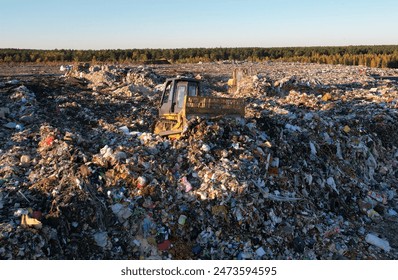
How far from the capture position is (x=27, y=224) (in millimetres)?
4770

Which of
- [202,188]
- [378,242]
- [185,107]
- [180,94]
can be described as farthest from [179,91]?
[378,242]

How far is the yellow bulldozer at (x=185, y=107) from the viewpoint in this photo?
294 inches

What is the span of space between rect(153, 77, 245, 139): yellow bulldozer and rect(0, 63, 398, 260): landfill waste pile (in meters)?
0.23

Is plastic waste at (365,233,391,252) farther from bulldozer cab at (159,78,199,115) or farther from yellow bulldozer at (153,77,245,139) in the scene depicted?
bulldozer cab at (159,78,199,115)

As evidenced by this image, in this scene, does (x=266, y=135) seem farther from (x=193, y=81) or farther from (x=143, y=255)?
(x=143, y=255)

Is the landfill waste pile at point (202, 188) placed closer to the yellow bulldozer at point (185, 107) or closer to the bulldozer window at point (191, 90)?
the yellow bulldozer at point (185, 107)

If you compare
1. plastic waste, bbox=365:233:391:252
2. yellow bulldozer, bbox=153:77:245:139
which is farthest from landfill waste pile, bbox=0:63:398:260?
yellow bulldozer, bbox=153:77:245:139

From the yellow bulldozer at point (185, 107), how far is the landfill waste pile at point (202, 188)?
23 cm

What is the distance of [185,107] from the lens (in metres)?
7.40

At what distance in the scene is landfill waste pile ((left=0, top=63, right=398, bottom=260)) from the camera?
5.12m

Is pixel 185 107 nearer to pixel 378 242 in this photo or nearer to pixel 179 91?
pixel 179 91

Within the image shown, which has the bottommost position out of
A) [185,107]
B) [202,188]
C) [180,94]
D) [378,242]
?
[378,242]

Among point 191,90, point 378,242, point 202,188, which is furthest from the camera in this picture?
point 191,90

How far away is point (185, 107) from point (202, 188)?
6.57 ft
